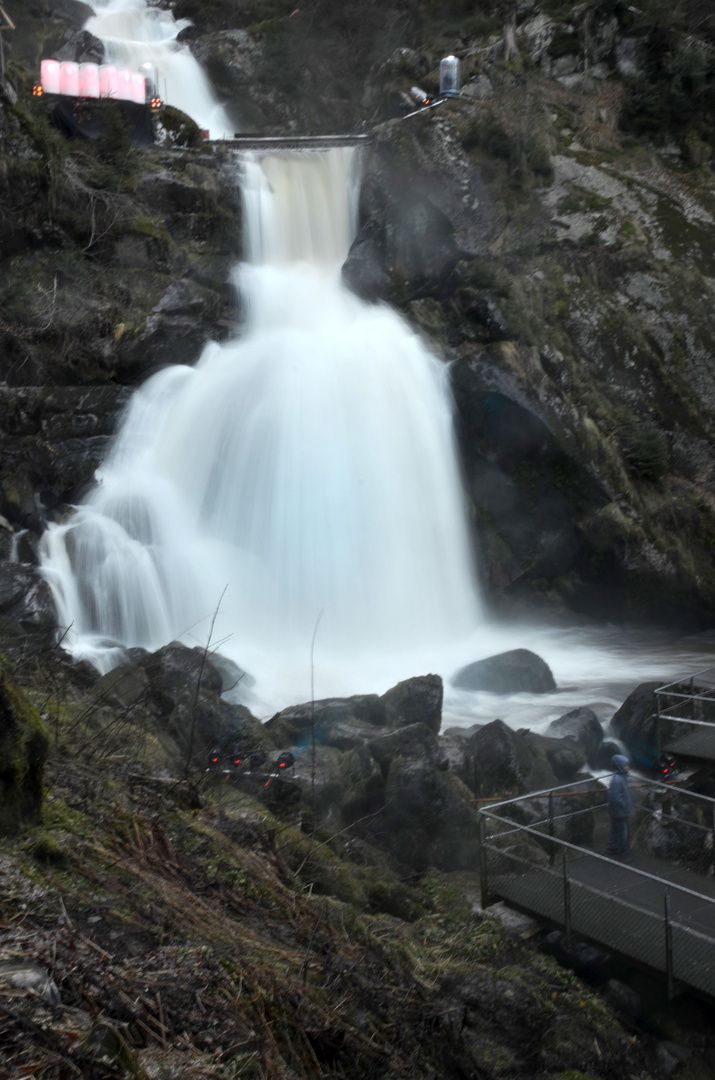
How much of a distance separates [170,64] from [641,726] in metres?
28.9

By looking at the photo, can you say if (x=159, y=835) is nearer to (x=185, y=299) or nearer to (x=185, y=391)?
(x=185, y=391)

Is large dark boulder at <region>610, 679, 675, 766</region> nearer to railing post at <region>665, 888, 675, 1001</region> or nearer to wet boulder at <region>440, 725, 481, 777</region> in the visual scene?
wet boulder at <region>440, 725, 481, 777</region>

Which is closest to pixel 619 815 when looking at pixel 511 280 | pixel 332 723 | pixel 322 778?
pixel 322 778

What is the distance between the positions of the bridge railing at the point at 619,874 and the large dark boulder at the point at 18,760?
407 centimetres

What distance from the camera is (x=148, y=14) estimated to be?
33.9 meters

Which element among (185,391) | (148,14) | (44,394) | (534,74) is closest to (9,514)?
(44,394)

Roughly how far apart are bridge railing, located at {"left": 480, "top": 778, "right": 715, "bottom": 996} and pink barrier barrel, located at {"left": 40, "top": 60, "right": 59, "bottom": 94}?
21239mm

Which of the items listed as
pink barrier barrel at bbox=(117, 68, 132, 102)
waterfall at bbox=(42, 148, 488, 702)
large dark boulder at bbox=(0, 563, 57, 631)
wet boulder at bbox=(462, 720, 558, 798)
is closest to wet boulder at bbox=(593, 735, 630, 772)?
→ wet boulder at bbox=(462, 720, 558, 798)

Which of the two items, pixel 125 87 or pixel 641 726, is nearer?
pixel 641 726

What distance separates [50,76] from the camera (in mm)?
21188

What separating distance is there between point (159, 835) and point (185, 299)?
16012 millimetres

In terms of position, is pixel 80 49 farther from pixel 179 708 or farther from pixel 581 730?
pixel 581 730

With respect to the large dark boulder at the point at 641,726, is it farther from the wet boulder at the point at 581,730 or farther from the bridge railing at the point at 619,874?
the bridge railing at the point at 619,874

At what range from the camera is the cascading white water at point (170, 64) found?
28922mm
